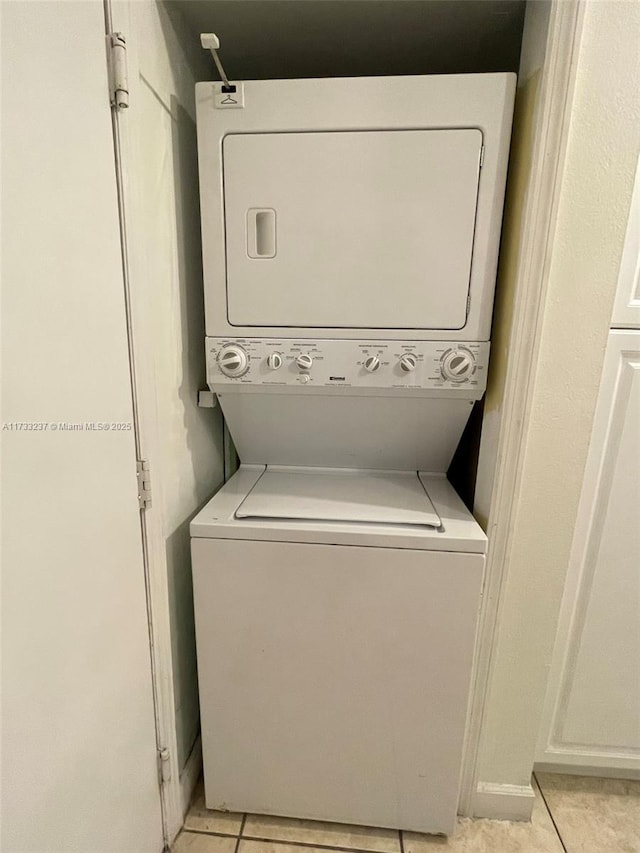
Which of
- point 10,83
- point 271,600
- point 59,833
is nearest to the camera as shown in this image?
point 10,83

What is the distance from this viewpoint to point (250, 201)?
3.68ft

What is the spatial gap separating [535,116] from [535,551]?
108cm

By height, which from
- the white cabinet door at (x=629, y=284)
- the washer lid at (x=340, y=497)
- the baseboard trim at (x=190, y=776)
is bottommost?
the baseboard trim at (x=190, y=776)

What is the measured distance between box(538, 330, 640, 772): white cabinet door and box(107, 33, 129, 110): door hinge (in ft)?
4.19

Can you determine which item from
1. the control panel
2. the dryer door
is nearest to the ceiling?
the dryer door

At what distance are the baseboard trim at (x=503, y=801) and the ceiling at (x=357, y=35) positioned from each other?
220cm

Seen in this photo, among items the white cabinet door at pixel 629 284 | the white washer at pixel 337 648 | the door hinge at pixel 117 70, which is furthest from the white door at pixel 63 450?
the white cabinet door at pixel 629 284

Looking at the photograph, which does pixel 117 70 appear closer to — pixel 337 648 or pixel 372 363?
pixel 372 363

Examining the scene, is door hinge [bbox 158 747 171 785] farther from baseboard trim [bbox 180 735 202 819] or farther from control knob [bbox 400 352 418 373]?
control knob [bbox 400 352 418 373]

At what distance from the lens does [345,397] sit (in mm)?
1268

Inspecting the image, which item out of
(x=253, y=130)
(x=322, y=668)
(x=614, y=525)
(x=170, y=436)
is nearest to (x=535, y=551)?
(x=614, y=525)

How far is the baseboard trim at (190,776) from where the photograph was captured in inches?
52.4

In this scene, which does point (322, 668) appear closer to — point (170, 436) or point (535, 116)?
point (170, 436)

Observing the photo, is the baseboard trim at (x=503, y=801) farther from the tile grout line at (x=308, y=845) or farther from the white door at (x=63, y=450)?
the white door at (x=63, y=450)
